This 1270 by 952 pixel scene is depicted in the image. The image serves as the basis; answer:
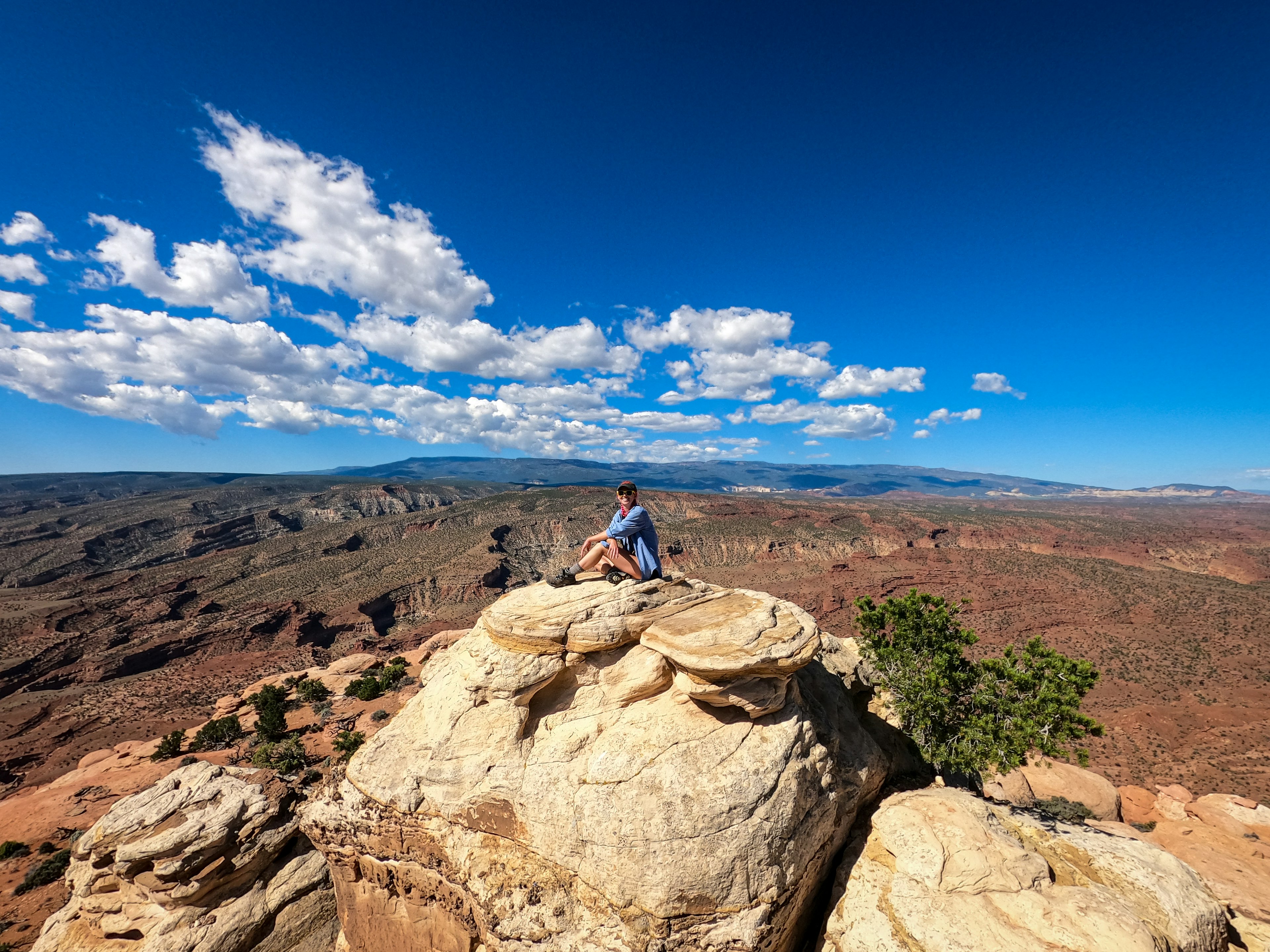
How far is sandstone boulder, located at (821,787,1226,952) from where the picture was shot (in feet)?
29.6

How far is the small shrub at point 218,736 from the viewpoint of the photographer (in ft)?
92.6

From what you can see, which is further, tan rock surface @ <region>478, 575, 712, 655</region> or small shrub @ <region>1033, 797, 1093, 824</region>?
small shrub @ <region>1033, 797, 1093, 824</region>

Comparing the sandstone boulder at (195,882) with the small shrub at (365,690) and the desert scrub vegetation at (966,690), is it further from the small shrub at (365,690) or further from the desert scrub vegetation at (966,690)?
the desert scrub vegetation at (966,690)

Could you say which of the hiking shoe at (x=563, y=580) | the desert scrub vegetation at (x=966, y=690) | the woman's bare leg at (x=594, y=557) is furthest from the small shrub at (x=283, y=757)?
the desert scrub vegetation at (x=966, y=690)

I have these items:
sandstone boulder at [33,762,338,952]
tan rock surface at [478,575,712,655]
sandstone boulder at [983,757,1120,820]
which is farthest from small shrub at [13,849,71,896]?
sandstone boulder at [983,757,1120,820]

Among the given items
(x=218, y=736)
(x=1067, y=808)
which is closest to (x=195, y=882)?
(x=218, y=736)

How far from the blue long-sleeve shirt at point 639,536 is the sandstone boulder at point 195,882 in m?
15.4

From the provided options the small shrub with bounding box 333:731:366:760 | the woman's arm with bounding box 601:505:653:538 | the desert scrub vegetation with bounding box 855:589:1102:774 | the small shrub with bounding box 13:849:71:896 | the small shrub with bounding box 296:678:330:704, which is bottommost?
the small shrub with bounding box 296:678:330:704

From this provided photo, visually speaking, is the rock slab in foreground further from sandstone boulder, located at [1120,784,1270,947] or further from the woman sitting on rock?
sandstone boulder, located at [1120,784,1270,947]

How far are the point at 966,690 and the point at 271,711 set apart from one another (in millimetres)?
40376

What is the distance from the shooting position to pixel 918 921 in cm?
953

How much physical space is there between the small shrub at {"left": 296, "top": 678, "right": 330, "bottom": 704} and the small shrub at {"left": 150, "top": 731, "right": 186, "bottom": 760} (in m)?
7.18

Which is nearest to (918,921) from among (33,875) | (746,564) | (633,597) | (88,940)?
(633,597)

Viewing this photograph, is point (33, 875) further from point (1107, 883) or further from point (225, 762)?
point (1107, 883)
